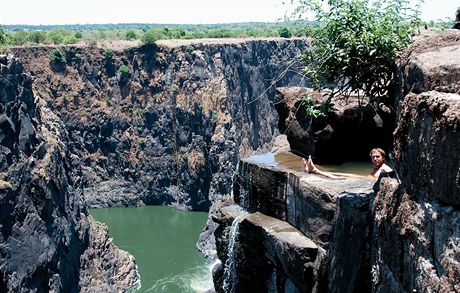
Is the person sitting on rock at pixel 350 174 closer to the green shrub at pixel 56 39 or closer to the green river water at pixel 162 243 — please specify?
the green river water at pixel 162 243

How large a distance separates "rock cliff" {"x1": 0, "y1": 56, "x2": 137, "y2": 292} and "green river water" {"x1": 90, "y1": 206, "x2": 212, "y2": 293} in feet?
14.2

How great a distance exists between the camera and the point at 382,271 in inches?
382

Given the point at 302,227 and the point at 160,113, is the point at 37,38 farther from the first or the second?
the point at 302,227

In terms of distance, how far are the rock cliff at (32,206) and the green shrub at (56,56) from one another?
3804 centimetres

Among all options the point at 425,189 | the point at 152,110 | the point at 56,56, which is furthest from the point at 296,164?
the point at 56,56

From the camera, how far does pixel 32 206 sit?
157ft

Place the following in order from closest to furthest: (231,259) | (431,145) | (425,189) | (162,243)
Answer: (431,145) < (425,189) < (231,259) < (162,243)

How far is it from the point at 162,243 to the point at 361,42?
202ft

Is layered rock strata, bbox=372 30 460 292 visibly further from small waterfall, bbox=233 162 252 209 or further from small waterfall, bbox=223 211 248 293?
small waterfall, bbox=233 162 252 209

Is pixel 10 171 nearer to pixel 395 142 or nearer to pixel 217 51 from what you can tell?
pixel 395 142

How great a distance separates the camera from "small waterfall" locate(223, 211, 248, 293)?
Result: 16984 mm

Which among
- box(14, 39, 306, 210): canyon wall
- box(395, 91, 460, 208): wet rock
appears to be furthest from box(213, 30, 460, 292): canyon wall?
box(14, 39, 306, 210): canyon wall

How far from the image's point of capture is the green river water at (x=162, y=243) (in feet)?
187

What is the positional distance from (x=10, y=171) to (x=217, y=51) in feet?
162
